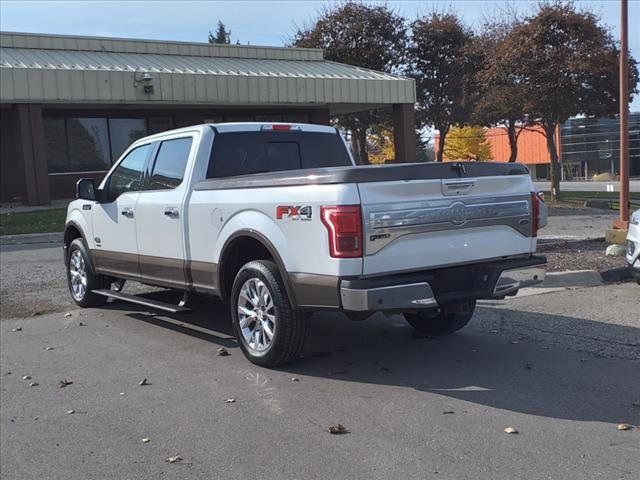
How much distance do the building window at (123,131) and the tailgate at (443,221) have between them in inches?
849

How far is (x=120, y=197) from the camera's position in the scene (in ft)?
24.6

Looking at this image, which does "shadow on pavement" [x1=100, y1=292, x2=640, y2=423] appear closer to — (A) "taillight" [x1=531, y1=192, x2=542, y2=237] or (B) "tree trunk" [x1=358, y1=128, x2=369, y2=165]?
(A) "taillight" [x1=531, y1=192, x2=542, y2=237]

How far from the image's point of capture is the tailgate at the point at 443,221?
4.80m

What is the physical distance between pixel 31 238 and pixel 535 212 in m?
12.4

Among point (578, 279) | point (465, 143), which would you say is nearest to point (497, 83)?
point (578, 279)

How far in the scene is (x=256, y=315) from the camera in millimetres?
5609

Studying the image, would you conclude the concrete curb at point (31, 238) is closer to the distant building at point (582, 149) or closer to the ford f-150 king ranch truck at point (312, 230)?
the ford f-150 king ranch truck at point (312, 230)

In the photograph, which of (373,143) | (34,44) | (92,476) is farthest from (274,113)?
(92,476)

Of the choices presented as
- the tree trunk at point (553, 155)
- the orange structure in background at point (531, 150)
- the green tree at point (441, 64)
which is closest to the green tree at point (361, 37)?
the green tree at point (441, 64)

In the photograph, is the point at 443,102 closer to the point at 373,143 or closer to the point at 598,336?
the point at 373,143

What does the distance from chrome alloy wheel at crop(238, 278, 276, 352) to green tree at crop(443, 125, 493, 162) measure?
3728cm

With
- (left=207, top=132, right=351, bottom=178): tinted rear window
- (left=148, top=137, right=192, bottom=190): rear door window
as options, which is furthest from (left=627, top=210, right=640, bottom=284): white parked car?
(left=148, top=137, right=192, bottom=190): rear door window

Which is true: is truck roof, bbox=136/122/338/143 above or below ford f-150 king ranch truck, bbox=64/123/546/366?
above

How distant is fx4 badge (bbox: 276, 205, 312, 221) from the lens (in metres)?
4.93
